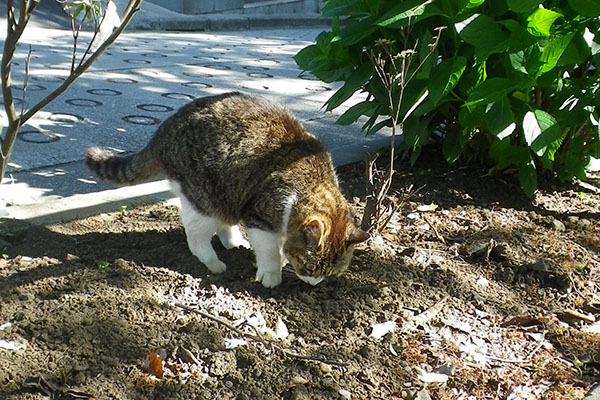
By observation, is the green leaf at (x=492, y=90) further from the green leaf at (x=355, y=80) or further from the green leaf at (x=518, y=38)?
the green leaf at (x=355, y=80)

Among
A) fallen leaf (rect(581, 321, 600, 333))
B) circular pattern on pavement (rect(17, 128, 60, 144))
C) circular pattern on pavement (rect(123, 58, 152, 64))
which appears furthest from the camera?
circular pattern on pavement (rect(123, 58, 152, 64))

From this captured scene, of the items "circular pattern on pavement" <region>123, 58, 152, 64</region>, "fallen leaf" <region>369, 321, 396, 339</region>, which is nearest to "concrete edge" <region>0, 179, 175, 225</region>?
"fallen leaf" <region>369, 321, 396, 339</region>

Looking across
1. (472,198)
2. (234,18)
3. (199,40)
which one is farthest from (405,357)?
(234,18)

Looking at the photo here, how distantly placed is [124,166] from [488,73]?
2.08 m

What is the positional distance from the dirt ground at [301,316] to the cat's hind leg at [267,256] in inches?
2.1

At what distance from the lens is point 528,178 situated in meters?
4.28

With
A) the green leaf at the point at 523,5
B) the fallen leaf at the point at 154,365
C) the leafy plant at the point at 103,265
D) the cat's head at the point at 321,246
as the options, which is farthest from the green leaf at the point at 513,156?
the fallen leaf at the point at 154,365

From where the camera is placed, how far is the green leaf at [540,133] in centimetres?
383

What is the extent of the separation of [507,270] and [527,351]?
644 millimetres

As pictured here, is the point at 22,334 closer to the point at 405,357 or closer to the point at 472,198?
the point at 405,357

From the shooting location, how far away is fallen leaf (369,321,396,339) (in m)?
3.02

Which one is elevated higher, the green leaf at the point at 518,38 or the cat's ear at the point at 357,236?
the green leaf at the point at 518,38

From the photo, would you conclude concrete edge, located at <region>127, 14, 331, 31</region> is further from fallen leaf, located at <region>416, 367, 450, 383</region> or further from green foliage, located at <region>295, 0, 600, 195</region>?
fallen leaf, located at <region>416, 367, 450, 383</region>

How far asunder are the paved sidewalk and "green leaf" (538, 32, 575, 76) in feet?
5.70
